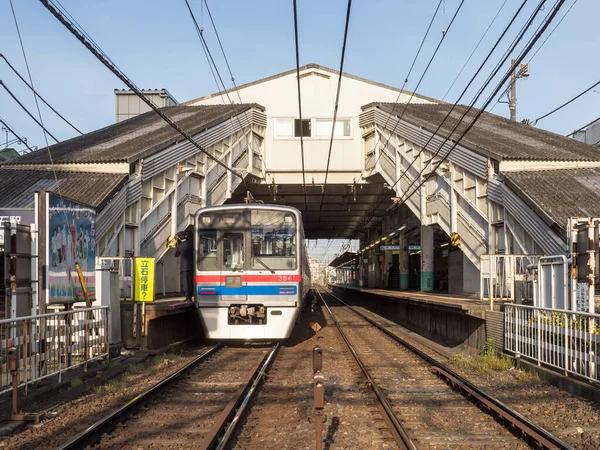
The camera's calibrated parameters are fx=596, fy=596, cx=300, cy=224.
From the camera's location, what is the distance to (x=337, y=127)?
26.8 meters

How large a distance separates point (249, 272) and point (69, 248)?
4.17 meters

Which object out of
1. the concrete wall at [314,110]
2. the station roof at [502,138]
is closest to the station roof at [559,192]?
the station roof at [502,138]

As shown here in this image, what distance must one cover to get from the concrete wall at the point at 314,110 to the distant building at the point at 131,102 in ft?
30.0

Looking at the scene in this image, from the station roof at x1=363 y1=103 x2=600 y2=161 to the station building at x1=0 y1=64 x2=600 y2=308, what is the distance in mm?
85

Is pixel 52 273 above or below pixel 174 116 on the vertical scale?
below

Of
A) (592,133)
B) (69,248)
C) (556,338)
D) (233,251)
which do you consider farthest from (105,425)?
A: (592,133)

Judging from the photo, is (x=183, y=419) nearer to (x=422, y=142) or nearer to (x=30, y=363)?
(x=30, y=363)

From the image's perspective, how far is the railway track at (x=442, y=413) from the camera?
5.74 m

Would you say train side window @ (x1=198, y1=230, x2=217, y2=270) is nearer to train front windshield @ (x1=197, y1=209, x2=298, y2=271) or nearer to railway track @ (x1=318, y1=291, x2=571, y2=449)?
train front windshield @ (x1=197, y1=209, x2=298, y2=271)

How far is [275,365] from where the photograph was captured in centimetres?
1112

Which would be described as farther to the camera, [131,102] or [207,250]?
[131,102]

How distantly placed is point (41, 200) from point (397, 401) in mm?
5777

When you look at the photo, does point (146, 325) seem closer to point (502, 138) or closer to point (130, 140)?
point (130, 140)

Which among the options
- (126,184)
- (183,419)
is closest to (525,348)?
(183,419)
